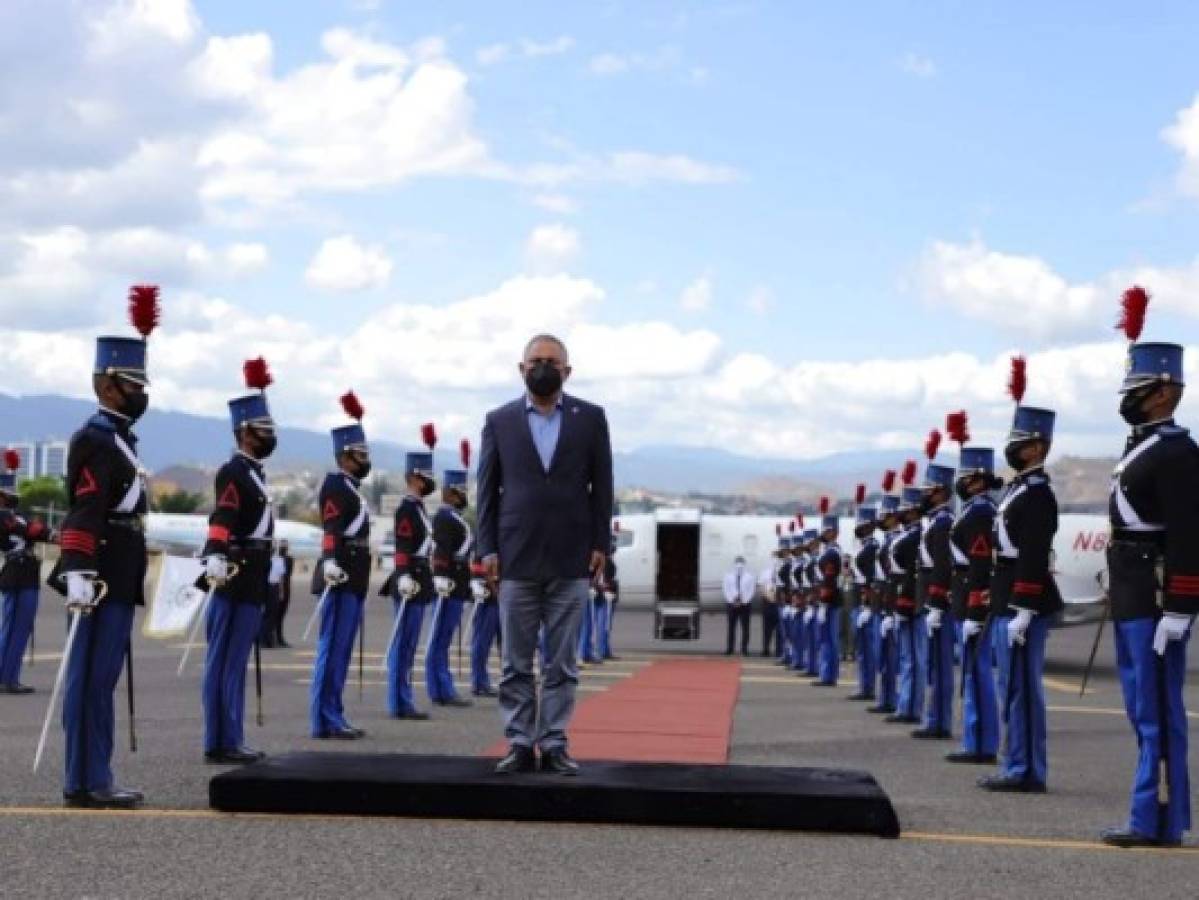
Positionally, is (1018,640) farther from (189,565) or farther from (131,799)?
(189,565)

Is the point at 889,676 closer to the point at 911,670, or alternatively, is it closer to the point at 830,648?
the point at 911,670

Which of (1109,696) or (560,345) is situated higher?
(560,345)

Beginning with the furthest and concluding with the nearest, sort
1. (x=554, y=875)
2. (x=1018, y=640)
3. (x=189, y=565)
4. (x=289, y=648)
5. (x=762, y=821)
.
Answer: (x=289, y=648)
(x=189, y=565)
(x=1018, y=640)
(x=762, y=821)
(x=554, y=875)

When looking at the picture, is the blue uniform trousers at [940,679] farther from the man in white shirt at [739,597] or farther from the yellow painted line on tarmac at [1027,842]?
the man in white shirt at [739,597]

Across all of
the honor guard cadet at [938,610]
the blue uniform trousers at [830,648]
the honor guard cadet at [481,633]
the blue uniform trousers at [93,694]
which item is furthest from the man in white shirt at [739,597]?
the blue uniform trousers at [93,694]

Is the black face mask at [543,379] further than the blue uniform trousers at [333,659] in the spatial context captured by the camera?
No

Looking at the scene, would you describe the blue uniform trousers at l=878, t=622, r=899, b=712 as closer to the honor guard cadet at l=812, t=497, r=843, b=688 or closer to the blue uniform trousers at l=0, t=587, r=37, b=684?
the honor guard cadet at l=812, t=497, r=843, b=688

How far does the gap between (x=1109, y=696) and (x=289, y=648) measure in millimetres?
13801

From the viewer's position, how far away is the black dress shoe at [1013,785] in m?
10.2

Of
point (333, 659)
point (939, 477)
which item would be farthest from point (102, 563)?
point (939, 477)

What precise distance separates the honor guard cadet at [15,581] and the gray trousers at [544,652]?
980 cm

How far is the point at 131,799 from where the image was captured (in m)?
8.20

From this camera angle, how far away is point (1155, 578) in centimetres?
826

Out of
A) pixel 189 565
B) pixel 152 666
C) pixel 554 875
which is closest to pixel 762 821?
pixel 554 875
